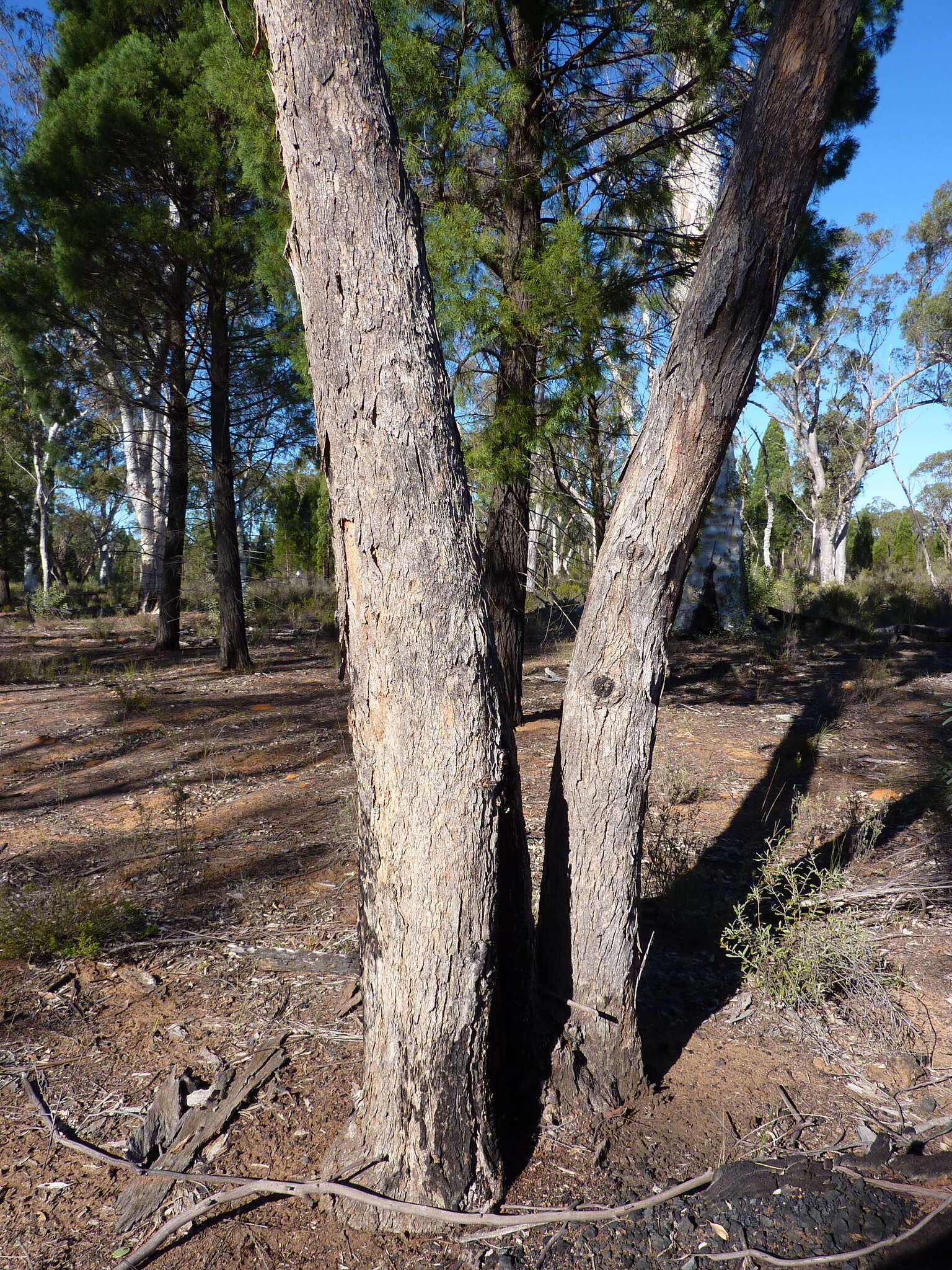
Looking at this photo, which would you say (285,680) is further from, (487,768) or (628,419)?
(487,768)

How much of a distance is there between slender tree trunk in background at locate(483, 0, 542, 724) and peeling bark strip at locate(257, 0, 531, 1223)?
3.13 metres

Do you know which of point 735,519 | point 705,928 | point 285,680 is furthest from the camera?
point 735,519

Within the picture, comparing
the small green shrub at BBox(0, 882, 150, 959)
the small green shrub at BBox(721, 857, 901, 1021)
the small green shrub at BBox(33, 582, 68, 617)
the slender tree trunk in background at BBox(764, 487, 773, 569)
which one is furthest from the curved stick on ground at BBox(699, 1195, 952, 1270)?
the slender tree trunk in background at BBox(764, 487, 773, 569)

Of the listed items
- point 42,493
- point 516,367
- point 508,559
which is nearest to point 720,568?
point 508,559

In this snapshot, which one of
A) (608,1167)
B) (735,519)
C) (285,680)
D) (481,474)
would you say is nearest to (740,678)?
(735,519)

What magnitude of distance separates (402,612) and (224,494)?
336 inches

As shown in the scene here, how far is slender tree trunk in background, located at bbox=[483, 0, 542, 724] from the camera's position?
5.50m

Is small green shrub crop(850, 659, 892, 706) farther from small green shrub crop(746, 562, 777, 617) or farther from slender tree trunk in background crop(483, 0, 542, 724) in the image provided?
slender tree trunk in background crop(483, 0, 542, 724)

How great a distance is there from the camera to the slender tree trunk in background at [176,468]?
10023 millimetres

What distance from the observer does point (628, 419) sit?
6.31 meters

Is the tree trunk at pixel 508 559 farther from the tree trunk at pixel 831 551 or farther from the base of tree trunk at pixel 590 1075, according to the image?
the tree trunk at pixel 831 551

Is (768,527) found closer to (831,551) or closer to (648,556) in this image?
(831,551)

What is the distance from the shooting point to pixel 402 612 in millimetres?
2090

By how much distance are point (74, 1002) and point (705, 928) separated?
8.41 ft
